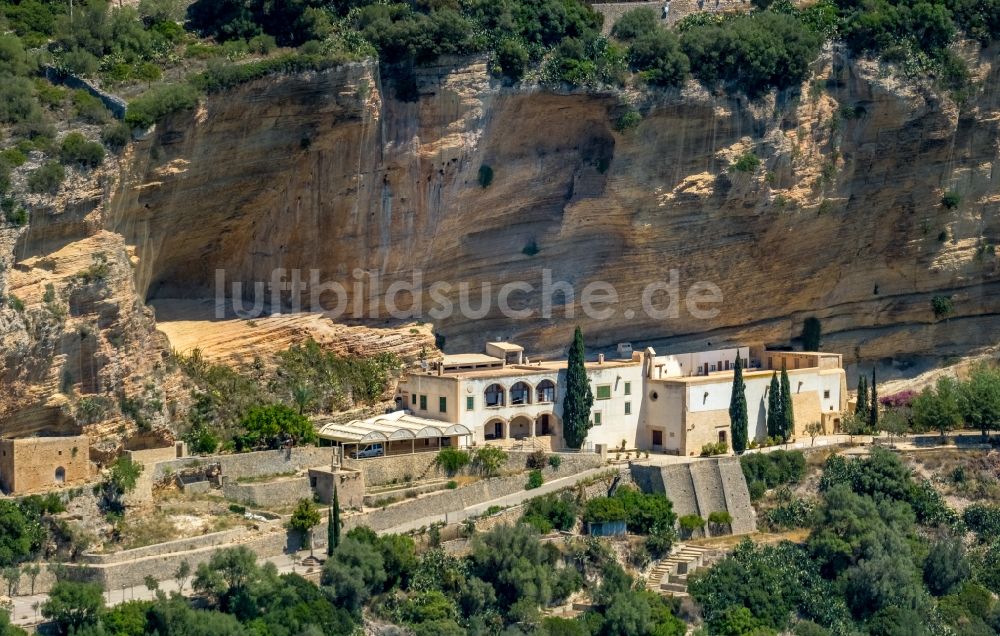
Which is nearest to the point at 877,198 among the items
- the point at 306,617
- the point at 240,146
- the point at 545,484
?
the point at 545,484

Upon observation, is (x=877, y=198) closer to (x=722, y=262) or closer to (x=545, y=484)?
(x=722, y=262)

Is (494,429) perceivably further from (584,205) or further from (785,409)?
(785,409)

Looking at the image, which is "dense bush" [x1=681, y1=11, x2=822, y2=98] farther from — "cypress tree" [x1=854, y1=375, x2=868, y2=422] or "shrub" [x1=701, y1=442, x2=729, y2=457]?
"shrub" [x1=701, y1=442, x2=729, y2=457]

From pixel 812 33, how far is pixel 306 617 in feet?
66.7

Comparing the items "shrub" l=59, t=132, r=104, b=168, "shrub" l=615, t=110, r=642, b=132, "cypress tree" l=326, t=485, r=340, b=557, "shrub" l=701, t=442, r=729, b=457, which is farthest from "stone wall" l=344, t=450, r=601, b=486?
"shrub" l=59, t=132, r=104, b=168

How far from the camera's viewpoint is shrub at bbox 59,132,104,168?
43.7 m

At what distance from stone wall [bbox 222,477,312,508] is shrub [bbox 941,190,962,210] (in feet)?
61.2

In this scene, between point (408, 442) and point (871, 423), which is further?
point (871, 423)

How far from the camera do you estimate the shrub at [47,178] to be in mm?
42875

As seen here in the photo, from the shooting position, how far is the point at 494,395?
5094 cm

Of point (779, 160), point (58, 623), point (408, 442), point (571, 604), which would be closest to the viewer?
point (58, 623)

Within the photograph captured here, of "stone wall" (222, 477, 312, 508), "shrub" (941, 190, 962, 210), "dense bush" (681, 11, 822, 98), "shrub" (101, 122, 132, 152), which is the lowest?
"stone wall" (222, 477, 312, 508)

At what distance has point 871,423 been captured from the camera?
55.2 metres

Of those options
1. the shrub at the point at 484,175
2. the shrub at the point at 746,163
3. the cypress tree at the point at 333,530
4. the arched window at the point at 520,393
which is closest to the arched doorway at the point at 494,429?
the arched window at the point at 520,393
